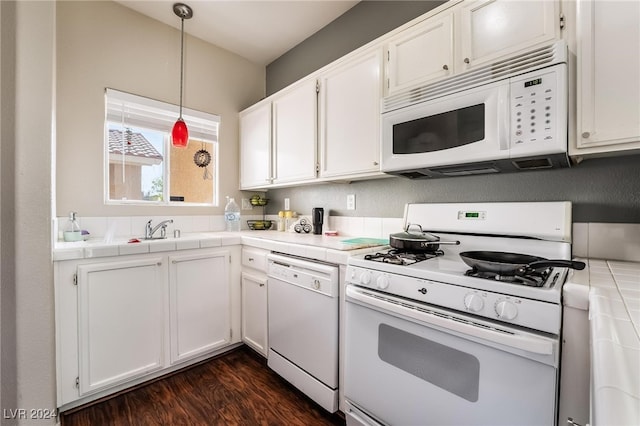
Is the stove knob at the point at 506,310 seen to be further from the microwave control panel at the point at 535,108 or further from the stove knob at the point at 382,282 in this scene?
the microwave control panel at the point at 535,108

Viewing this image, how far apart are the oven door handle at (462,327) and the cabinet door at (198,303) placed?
4.07 ft

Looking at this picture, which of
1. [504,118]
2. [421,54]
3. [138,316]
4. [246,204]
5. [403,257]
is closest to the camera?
[504,118]

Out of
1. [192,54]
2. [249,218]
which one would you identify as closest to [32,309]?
[249,218]

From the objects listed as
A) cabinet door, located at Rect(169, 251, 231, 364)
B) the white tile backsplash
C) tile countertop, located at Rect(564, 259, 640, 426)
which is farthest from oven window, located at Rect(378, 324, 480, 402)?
cabinet door, located at Rect(169, 251, 231, 364)

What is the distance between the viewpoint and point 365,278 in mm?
1279

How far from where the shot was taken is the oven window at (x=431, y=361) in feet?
3.20

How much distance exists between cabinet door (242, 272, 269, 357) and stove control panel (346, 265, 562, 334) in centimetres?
100

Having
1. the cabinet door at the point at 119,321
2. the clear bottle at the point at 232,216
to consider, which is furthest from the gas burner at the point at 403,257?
the clear bottle at the point at 232,216

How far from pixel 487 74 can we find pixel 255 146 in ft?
6.54

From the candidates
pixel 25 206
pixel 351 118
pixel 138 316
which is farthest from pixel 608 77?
pixel 138 316

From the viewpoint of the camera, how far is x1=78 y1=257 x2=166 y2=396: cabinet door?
5.25ft

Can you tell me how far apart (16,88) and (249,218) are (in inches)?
87.8

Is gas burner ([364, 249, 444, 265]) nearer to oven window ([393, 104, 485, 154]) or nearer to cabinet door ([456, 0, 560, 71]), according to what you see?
oven window ([393, 104, 485, 154])

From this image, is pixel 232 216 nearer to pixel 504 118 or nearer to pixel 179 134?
pixel 179 134
